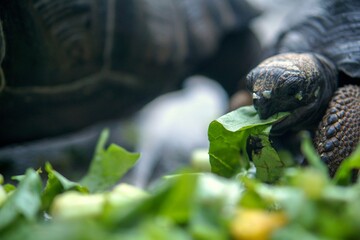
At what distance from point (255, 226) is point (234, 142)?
0.45 m

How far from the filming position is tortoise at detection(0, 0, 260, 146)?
154 centimetres

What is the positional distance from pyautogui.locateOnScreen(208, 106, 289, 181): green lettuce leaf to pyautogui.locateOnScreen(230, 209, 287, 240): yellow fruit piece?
1.32 ft

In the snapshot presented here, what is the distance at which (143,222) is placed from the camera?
2.42 ft

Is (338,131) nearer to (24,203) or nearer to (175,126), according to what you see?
(24,203)

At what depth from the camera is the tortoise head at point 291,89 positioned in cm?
119

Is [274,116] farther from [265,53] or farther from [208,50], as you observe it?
[208,50]

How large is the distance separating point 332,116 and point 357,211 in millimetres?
583

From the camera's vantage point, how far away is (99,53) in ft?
5.89

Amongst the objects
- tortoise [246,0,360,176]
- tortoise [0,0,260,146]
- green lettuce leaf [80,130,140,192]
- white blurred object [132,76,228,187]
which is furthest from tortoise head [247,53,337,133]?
white blurred object [132,76,228,187]

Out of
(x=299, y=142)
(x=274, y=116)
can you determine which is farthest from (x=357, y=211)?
(x=299, y=142)

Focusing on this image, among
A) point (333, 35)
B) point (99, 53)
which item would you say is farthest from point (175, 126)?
point (333, 35)

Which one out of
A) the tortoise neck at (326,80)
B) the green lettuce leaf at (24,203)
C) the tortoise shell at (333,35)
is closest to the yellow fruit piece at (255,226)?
the green lettuce leaf at (24,203)

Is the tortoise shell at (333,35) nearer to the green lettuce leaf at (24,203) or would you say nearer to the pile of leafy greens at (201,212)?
the pile of leafy greens at (201,212)

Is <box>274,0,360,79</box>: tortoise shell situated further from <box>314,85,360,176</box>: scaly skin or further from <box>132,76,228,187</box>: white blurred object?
<box>132,76,228,187</box>: white blurred object
